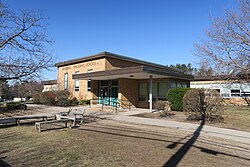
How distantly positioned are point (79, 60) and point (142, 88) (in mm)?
10102

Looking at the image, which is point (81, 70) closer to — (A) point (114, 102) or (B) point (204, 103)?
(A) point (114, 102)

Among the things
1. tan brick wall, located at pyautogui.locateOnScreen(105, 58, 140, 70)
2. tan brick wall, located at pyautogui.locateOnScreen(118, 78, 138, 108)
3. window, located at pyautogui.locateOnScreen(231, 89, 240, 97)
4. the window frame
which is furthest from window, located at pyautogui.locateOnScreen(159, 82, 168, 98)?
the window frame

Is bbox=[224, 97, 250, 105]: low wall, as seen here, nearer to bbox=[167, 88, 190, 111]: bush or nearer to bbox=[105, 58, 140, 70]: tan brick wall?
bbox=[167, 88, 190, 111]: bush

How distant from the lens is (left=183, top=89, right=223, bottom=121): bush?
11625 millimetres

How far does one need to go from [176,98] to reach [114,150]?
12.6 m

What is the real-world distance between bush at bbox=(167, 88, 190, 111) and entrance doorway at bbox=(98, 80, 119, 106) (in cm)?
626

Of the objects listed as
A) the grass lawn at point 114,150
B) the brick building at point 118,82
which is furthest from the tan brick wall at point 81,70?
the grass lawn at point 114,150

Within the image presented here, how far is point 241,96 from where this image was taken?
92.1 feet

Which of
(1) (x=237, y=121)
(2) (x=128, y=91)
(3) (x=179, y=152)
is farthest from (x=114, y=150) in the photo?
(2) (x=128, y=91)

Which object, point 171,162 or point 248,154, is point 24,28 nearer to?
point 171,162

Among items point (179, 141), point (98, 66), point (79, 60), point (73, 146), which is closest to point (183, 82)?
point (98, 66)

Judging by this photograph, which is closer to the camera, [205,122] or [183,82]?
[205,122]

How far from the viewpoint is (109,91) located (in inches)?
878

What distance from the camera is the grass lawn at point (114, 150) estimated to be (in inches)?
199
